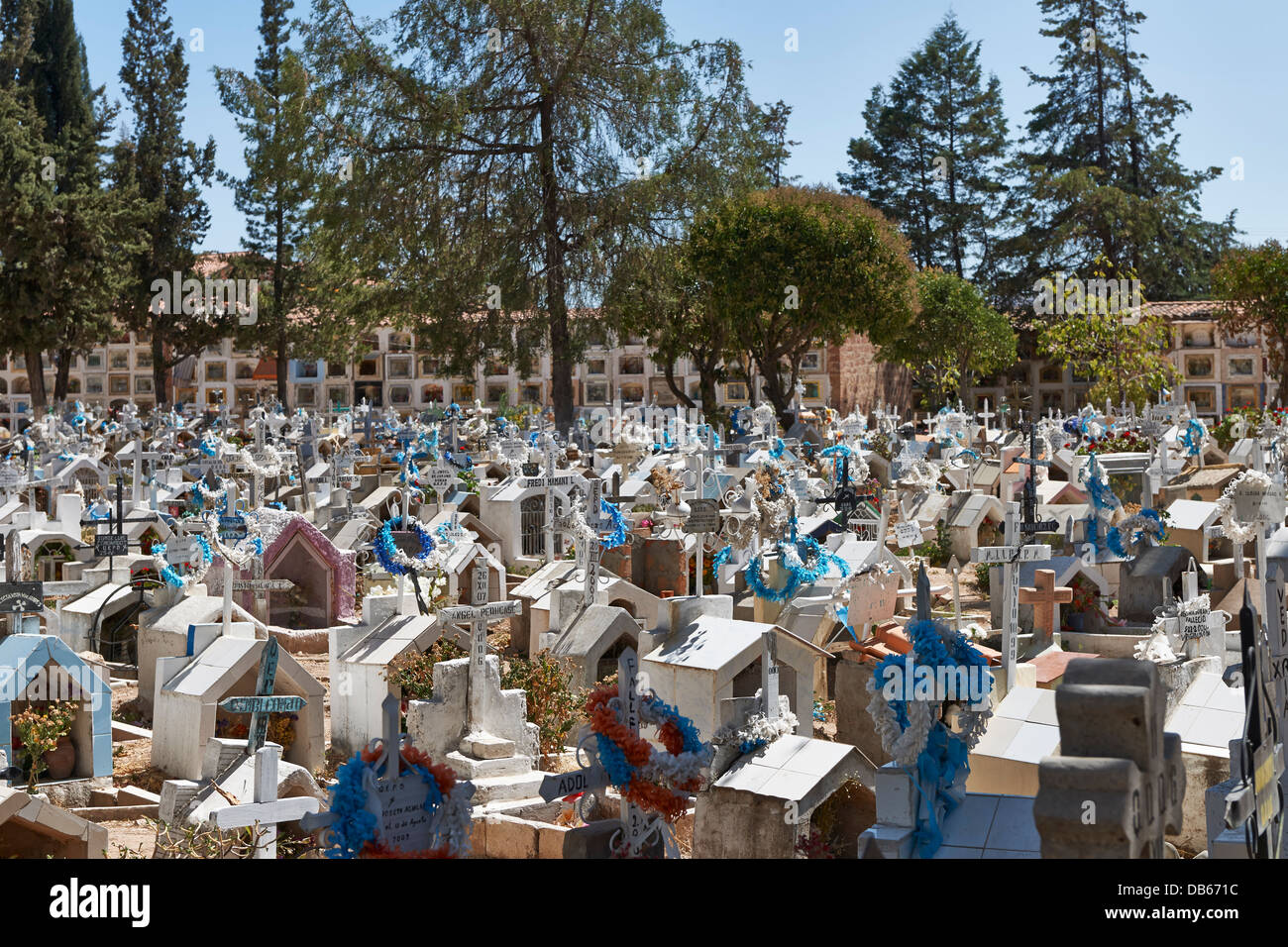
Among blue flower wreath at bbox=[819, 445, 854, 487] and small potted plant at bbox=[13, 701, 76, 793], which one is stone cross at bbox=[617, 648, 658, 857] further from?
blue flower wreath at bbox=[819, 445, 854, 487]

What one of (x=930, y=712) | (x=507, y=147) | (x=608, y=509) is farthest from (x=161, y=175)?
(x=930, y=712)

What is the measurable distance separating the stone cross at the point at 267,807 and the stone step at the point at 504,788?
1338 mm

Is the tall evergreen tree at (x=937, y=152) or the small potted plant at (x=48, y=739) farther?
the tall evergreen tree at (x=937, y=152)

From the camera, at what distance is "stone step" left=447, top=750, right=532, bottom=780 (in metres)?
7.86

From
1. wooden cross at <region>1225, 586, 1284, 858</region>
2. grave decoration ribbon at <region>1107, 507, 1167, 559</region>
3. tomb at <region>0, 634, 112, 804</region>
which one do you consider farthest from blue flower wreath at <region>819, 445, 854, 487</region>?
wooden cross at <region>1225, 586, 1284, 858</region>

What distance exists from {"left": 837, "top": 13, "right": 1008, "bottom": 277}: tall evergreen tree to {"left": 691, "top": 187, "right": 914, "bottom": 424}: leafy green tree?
71.5 feet

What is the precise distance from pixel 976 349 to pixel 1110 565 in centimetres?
3472

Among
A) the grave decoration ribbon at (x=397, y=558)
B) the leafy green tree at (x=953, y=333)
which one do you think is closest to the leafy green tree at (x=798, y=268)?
the leafy green tree at (x=953, y=333)

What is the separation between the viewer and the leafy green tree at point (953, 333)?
44.3m

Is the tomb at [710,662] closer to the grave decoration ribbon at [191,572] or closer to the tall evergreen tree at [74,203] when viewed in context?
the grave decoration ribbon at [191,572]

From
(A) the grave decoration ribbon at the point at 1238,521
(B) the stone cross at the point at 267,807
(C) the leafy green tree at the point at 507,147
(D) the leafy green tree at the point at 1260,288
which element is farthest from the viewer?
(D) the leafy green tree at the point at 1260,288

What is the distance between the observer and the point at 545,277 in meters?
27.1

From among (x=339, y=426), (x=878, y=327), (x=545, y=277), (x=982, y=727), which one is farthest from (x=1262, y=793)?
(x=878, y=327)
